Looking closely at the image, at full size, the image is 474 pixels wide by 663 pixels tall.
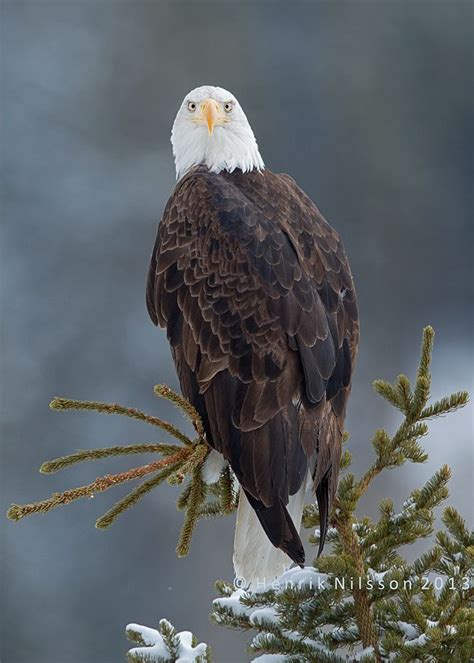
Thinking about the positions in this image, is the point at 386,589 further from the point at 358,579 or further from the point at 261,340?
the point at 261,340

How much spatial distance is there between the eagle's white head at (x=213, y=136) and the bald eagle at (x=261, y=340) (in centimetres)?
26

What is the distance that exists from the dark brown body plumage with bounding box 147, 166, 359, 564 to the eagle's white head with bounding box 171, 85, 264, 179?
310 mm

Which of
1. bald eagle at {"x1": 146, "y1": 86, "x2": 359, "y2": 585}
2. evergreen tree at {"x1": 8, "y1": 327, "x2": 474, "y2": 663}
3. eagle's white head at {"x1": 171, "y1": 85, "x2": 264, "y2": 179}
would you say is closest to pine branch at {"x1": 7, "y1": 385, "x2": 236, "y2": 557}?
evergreen tree at {"x1": 8, "y1": 327, "x2": 474, "y2": 663}

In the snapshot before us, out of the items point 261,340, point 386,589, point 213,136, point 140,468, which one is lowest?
point 386,589

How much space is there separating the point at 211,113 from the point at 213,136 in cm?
8

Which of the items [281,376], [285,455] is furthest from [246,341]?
[285,455]

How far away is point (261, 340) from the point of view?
2.31 meters

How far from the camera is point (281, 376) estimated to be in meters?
2.28

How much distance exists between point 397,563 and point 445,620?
0.22 meters

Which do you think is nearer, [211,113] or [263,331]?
[263,331]

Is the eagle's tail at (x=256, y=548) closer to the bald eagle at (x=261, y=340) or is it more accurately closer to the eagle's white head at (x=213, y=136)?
the bald eagle at (x=261, y=340)

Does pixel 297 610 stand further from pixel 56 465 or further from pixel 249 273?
pixel 249 273

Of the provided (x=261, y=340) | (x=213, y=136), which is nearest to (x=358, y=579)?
(x=261, y=340)

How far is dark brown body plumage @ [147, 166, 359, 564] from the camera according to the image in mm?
2219
